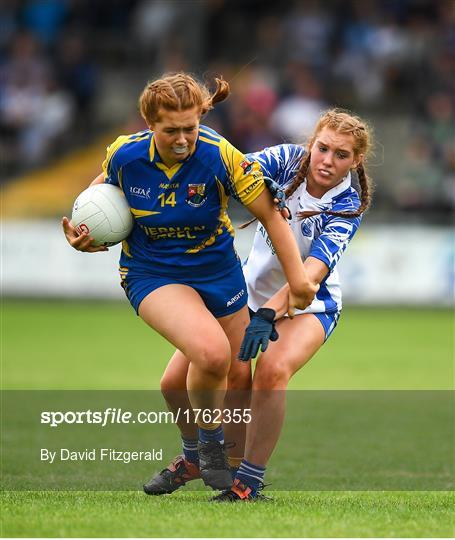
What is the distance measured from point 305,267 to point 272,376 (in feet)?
1.93

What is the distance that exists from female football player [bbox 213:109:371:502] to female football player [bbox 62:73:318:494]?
6.0 inches

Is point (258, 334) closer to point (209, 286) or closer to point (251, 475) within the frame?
point (209, 286)

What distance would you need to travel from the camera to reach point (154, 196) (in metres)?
5.77

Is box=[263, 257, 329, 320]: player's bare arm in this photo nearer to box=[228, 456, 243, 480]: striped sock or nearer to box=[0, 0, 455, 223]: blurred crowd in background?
box=[228, 456, 243, 480]: striped sock

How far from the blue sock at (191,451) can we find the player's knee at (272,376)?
2.13 ft

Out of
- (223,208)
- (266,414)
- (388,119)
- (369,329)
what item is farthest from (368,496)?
(388,119)

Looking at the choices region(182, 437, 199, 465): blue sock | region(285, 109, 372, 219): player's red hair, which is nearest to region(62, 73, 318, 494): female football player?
region(182, 437, 199, 465): blue sock

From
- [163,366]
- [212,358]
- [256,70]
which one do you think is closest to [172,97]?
[212,358]

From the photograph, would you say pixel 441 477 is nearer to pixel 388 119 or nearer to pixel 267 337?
pixel 267 337

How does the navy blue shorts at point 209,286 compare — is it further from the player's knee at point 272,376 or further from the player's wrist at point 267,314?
the player's knee at point 272,376

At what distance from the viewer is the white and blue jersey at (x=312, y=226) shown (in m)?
6.03

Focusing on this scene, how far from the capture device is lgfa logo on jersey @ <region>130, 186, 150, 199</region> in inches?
228

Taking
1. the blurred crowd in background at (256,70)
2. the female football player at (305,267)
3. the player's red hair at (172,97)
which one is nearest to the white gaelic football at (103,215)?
the player's red hair at (172,97)

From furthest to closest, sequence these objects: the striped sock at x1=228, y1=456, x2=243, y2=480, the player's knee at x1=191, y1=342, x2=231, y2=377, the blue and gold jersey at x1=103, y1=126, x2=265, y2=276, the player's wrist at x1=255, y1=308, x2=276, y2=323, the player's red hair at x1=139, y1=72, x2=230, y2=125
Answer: the striped sock at x1=228, y1=456, x2=243, y2=480 < the player's wrist at x1=255, y1=308, x2=276, y2=323 < the blue and gold jersey at x1=103, y1=126, x2=265, y2=276 < the player's knee at x1=191, y1=342, x2=231, y2=377 < the player's red hair at x1=139, y1=72, x2=230, y2=125
